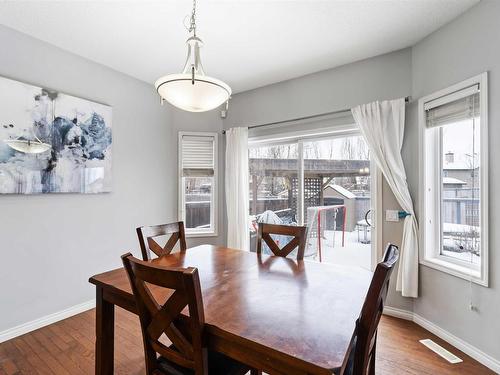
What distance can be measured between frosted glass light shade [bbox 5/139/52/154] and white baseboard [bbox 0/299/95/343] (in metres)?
1.57

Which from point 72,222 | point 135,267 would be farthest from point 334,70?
point 72,222

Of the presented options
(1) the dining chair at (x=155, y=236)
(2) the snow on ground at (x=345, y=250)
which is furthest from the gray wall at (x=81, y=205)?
(2) the snow on ground at (x=345, y=250)

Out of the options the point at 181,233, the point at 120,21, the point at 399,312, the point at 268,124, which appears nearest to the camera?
the point at 120,21

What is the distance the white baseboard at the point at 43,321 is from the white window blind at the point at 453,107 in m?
3.94

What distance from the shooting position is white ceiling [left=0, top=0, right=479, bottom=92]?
2002 millimetres

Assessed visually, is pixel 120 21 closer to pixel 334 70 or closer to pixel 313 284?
pixel 334 70

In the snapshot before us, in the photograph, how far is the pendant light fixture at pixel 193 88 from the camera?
150cm

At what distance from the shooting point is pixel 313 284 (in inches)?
58.4

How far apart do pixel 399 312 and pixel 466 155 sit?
163 centimetres

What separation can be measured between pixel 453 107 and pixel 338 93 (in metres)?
1.11

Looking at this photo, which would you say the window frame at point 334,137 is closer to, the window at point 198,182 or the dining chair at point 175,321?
the window at point 198,182

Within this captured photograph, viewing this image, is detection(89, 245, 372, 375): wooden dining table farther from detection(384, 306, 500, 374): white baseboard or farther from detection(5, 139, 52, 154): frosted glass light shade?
detection(5, 139, 52, 154): frosted glass light shade

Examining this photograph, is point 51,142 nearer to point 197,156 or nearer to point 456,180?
point 197,156

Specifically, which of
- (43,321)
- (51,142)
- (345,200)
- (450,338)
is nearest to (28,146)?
(51,142)
